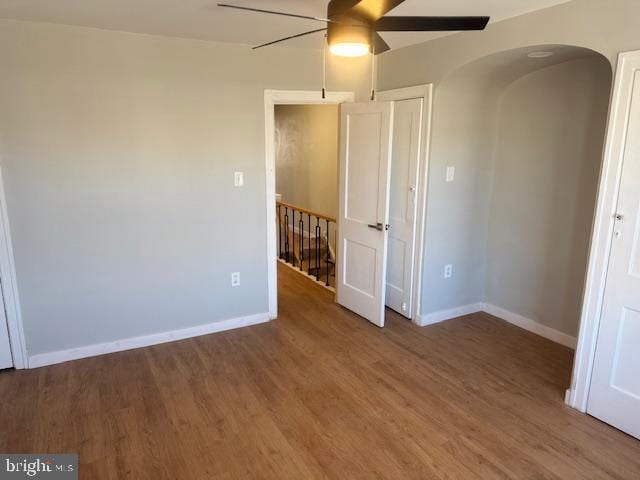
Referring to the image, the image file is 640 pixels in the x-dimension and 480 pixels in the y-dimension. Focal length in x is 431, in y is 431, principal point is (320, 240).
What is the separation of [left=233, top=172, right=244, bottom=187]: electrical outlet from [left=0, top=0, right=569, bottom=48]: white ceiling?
103cm

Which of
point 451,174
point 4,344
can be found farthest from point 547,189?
point 4,344

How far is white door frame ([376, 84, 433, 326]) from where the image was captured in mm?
3432

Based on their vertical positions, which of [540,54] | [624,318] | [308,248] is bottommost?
[308,248]

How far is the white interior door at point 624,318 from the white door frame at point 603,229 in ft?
0.08

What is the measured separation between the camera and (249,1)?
2.35 metres

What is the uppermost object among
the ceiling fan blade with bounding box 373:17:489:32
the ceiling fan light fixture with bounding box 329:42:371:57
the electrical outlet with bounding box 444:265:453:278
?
the ceiling fan blade with bounding box 373:17:489:32

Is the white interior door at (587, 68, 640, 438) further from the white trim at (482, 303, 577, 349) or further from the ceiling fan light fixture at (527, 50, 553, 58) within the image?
the white trim at (482, 303, 577, 349)

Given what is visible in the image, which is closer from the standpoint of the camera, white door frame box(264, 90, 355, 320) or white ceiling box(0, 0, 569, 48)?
white ceiling box(0, 0, 569, 48)

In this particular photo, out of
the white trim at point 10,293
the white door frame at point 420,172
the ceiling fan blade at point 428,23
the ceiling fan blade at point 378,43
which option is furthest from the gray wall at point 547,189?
the white trim at point 10,293

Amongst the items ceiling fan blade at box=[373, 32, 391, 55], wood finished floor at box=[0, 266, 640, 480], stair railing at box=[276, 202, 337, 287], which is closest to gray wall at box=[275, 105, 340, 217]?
stair railing at box=[276, 202, 337, 287]

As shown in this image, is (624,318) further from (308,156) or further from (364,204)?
(308,156)

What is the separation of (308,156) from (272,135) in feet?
10.3

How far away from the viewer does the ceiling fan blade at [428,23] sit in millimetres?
1904

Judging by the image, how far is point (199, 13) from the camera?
2562 millimetres
